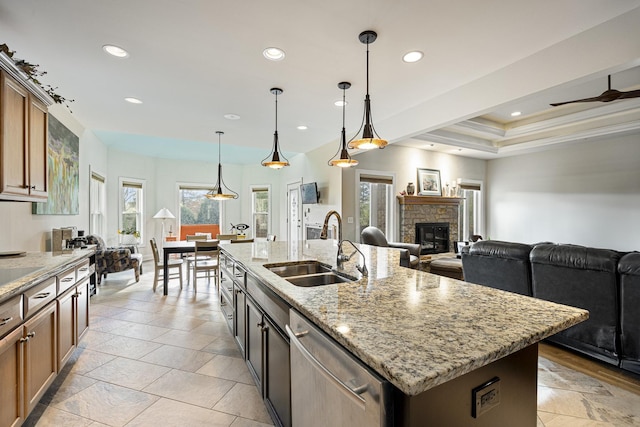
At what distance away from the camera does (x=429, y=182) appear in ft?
21.7

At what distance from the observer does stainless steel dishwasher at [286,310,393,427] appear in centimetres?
79

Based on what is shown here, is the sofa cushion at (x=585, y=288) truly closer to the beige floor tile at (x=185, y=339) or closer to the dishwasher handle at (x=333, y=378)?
the dishwasher handle at (x=333, y=378)

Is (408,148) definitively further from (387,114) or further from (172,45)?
(172,45)

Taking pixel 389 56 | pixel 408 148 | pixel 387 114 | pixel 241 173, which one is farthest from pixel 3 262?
pixel 241 173

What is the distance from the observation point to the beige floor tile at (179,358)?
2456 millimetres

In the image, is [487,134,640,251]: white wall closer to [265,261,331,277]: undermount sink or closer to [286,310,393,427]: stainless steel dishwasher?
[265,261,331,277]: undermount sink

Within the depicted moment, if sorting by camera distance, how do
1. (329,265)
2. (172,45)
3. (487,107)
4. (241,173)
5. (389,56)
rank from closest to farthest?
(329,265) → (172,45) → (389,56) → (487,107) → (241,173)

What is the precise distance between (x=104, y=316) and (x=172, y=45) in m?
3.10

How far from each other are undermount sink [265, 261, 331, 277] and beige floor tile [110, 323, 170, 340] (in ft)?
5.78

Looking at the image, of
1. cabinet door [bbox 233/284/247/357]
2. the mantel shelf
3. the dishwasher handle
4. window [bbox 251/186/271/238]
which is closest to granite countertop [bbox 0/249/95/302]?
cabinet door [bbox 233/284/247/357]

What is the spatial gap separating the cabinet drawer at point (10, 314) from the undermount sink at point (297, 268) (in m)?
1.33

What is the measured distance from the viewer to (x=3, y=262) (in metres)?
2.14

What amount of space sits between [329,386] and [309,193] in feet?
18.1

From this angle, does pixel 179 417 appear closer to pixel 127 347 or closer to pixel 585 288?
pixel 127 347
